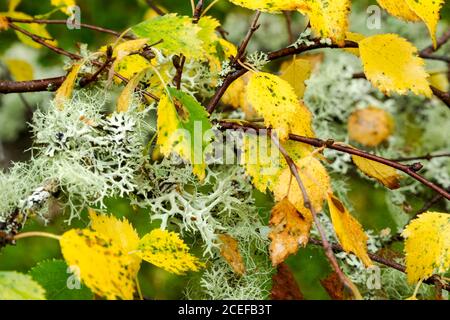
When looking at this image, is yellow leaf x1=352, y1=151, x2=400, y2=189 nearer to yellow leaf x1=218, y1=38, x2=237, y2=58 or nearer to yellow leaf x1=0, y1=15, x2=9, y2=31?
yellow leaf x1=218, y1=38, x2=237, y2=58

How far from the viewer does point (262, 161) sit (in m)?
0.62

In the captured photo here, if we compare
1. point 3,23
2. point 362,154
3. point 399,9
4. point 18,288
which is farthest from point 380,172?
point 3,23

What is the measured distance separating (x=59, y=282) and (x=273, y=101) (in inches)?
9.4

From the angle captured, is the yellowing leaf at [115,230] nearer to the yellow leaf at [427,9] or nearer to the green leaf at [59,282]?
the green leaf at [59,282]

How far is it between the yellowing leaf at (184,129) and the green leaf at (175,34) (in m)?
0.04

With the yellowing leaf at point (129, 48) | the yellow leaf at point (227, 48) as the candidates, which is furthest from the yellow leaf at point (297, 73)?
the yellowing leaf at point (129, 48)

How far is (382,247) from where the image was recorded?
0.86 m

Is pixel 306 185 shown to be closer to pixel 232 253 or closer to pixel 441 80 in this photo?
pixel 232 253

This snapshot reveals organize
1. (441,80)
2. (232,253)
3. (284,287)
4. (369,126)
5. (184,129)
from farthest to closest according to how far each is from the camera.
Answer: (441,80)
(369,126)
(284,287)
(232,253)
(184,129)

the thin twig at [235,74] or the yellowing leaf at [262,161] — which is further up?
the thin twig at [235,74]

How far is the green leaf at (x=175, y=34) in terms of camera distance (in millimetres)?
528

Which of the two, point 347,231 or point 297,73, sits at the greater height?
point 297,73

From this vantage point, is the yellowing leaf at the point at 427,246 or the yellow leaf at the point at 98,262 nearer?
the yellow leaf at the point at 98,262

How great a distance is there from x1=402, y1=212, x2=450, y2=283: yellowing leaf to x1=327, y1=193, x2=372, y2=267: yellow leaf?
0.13ft
